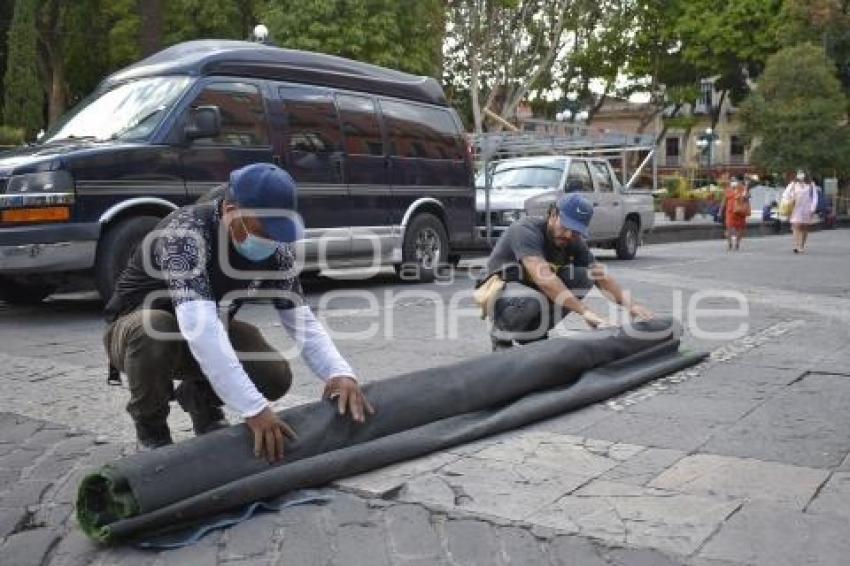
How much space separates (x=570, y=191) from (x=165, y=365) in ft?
37.4

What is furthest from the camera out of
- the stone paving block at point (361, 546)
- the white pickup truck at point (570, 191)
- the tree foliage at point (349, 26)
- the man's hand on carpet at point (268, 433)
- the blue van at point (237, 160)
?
the tree foliage at point (349, 26)

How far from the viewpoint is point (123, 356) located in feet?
13.1

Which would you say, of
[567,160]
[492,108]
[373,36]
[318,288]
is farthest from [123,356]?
[492,108]

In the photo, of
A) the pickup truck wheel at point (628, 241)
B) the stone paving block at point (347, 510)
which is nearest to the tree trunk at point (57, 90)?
the pickup truck wheel at point (628, 241)

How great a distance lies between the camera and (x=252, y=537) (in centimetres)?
350

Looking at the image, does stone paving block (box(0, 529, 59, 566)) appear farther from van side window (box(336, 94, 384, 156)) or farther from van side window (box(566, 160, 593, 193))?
van side window (box(566, 160, 593, 193))

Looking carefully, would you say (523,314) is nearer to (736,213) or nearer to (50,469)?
(50,469)

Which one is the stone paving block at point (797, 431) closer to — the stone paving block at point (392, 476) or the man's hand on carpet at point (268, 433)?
the stone paving block at point (392, 476)

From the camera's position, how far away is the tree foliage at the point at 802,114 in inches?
1297

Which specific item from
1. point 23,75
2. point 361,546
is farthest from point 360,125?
point 23,75

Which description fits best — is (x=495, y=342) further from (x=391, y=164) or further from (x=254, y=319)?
(x=391, y=164)

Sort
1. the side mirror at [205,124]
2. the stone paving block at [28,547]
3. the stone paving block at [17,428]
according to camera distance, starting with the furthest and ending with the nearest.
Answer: the side mirror at [205,124], the stone paving block at [17,428], the stone paving block at [28,547]

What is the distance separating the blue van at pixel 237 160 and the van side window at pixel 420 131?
20 millimetres

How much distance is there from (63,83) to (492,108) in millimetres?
15335
